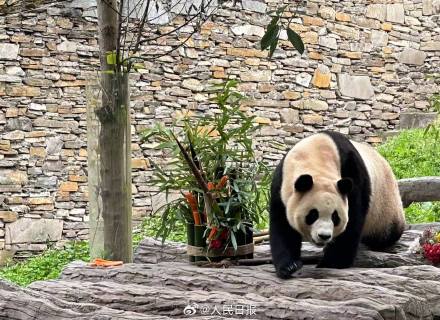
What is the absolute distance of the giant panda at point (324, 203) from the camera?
353 cm

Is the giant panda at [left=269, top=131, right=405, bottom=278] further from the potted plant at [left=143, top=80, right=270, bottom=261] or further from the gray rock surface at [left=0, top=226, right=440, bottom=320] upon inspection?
the potted plant at [left=143, top=80, right=270, bottom=261]

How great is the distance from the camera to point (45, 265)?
22.7 feet

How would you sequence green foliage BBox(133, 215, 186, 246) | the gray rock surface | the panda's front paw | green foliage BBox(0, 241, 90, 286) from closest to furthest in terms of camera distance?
the gray rock surface → the panda's front paw → green foliage BBox(0, 241, 90, 286) → green foliage BBox(133, 215, 186, 246)

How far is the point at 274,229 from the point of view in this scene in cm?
380

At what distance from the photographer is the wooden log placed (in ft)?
17.3

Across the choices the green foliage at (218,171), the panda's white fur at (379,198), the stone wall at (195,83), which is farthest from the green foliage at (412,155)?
the green foliage at (218,171)

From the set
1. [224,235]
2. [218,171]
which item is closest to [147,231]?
[218,171]

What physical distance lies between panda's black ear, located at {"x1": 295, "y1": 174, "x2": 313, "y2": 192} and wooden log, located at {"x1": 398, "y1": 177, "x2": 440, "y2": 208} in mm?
1970

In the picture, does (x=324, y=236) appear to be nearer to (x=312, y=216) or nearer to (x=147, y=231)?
(x=312, y=216)

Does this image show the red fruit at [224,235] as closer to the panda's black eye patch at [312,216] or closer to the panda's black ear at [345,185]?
the panda's black eye patch at [312,216]

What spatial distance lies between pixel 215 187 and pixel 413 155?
503 cm

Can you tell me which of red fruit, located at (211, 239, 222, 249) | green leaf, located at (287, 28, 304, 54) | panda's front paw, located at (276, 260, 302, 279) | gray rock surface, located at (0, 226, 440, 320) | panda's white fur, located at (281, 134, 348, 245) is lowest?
gray rock surface, located at (0, 226, 440, 320)

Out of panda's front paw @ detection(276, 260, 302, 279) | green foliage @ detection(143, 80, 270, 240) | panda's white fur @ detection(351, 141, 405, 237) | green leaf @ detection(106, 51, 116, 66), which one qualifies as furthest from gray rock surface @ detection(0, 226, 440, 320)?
green leaf @ detection(106, 51, 116, 66)

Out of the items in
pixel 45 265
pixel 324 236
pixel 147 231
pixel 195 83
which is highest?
pixel 195 83
